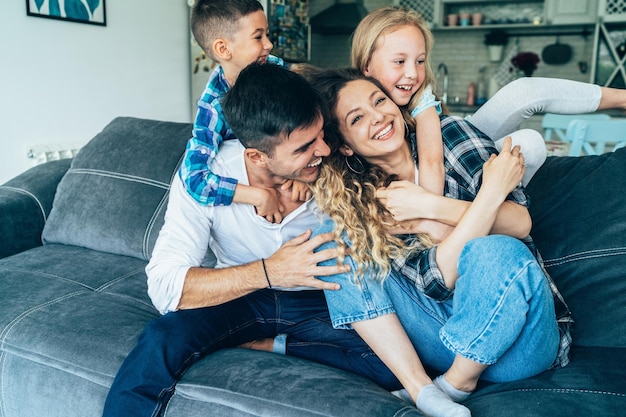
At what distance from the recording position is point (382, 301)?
1373 mm

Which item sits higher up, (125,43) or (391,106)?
(125,43)

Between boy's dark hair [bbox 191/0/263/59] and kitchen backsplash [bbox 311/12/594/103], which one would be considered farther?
kitchen backsplash [bbox 311/12/594/103]

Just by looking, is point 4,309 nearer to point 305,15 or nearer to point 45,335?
point 45,335

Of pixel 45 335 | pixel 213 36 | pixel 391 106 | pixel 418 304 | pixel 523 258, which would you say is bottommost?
pixel 45 335

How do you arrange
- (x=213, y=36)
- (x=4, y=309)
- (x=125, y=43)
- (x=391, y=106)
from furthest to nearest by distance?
(x=125, y=43), (x=213, y=36), (x=4, y=309), (x=391, y=106)

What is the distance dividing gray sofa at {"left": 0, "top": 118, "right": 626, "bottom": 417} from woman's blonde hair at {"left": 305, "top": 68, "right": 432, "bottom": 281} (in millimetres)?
321

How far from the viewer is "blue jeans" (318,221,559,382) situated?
3.75ft

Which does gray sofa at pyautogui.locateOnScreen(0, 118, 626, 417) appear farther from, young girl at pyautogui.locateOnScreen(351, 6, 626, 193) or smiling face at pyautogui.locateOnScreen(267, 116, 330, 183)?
smiling face at pyautogui.locateOnScreen(267, 116, 330, 183)

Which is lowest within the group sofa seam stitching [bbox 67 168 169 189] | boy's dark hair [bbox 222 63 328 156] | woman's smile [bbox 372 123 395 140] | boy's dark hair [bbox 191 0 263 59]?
sofa seam stitching [bbox 67 168 169 189]

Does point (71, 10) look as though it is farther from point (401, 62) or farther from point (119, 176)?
point (401, 62)

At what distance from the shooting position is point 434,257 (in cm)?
135

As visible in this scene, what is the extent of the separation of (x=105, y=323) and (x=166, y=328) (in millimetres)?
303

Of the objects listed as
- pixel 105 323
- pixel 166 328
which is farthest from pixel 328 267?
pixel 105 323

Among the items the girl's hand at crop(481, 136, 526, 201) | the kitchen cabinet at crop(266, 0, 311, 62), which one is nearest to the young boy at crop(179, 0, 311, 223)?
the girl's hand at crop(481, 136, 526, 201)
